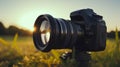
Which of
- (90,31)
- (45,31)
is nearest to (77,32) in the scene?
(90,31)

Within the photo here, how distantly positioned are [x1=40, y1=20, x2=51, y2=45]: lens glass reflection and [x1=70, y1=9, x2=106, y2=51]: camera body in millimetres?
222

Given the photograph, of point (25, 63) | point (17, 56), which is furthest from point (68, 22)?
point (17, 56)

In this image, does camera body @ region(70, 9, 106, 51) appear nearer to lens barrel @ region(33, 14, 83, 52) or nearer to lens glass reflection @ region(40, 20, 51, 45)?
lens barrel @ region(33, 14, 83, 52)

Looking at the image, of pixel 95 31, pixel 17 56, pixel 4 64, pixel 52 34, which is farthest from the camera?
pixel 17 56

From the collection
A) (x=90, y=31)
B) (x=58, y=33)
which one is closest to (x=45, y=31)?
(x=58, y=33)

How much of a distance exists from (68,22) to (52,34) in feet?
0.90

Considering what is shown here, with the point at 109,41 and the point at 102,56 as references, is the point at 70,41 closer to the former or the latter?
the point at 102,56

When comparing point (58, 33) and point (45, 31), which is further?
point (45, 31)

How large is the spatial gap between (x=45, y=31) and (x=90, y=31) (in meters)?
0.35

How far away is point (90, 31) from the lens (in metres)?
4.14

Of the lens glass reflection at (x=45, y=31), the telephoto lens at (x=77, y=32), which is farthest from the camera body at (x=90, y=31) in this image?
the lens glass reflection at (x=45, y=31)

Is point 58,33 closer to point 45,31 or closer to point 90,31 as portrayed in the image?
point 45,31

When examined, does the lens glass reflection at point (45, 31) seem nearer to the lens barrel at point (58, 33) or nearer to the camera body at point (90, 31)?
the lens barrel at point (58, 33)

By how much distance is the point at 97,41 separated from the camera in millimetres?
4148
